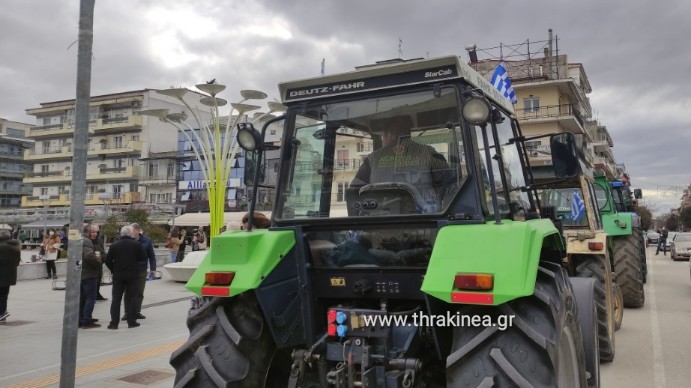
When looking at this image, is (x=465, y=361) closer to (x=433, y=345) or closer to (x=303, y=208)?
(x=433, y=345)

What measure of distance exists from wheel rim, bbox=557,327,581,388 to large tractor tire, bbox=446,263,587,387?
0.01 meters

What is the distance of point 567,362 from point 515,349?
2.25ft

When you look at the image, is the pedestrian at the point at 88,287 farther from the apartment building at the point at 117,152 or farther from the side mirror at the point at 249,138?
the apartment building at the point at 117,152

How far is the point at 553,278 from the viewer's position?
3.20 meters

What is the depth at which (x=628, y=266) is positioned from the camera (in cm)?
973

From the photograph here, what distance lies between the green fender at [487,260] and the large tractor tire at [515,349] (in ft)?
0.52

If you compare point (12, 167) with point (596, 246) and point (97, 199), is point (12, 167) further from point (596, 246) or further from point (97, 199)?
point (596, 246)

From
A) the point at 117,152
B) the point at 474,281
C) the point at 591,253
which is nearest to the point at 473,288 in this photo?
the point at 474,281

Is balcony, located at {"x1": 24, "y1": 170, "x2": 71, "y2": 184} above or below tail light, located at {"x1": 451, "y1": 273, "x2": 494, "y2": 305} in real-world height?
above

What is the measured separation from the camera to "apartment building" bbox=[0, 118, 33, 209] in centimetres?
8106

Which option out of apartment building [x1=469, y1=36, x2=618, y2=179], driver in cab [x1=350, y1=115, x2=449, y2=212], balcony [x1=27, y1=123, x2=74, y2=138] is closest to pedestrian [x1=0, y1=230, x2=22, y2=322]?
driver in cab [x1=350, y1=115, x2=449, y2=212]

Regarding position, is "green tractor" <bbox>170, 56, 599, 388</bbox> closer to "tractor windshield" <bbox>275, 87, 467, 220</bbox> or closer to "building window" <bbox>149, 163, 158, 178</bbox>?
"tractor windshield" <bbox>275, 87, 467, 220</bbox>

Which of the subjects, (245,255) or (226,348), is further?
(245,255)

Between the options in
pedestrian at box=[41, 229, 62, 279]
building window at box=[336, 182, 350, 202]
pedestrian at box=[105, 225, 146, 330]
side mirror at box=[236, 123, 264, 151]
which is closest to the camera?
building window at box=[336, 182, 350, 202]
